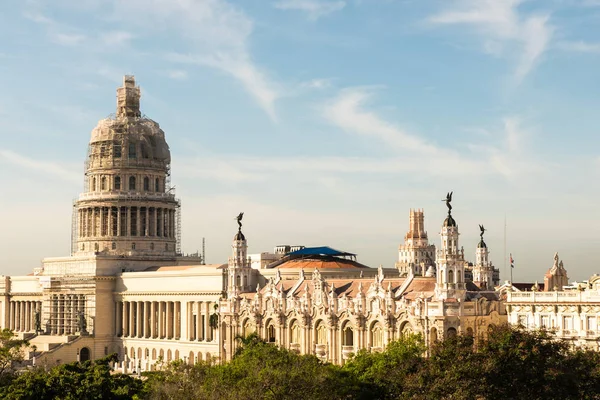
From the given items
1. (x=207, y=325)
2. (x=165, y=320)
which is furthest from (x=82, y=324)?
(x=207, y=325)

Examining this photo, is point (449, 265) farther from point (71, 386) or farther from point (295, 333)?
point (71, 386)

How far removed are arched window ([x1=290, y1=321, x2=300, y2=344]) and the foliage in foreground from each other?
3651cm

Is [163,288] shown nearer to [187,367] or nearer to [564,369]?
[187,367]

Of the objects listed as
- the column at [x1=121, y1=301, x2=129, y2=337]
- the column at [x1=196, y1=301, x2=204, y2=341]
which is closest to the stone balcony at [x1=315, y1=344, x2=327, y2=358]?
the column at [x1=196, y1=301, x2=204, y2=341]

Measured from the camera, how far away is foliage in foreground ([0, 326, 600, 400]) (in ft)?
293

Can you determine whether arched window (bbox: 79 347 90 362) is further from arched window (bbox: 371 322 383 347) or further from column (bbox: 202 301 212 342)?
arched window (bbox: 371 322 383 347)

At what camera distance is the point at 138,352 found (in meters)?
194

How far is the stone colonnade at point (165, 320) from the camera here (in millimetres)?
181000

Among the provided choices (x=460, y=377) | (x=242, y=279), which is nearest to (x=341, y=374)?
(x=460, y=377)

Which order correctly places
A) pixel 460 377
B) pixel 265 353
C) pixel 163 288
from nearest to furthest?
pixel 460 377, pixel 265 353, pixel 163 288

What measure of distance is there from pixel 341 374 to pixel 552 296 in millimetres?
28117

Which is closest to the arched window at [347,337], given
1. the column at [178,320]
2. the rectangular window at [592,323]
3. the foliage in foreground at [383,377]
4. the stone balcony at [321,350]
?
the stone balcony at [321,350]

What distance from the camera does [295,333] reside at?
500ft

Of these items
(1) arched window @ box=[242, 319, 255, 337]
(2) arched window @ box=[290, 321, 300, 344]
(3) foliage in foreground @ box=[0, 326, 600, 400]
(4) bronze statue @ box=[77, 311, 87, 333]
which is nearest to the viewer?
(3) foliage in foreground @ box=[0, 326, 600, 400]
